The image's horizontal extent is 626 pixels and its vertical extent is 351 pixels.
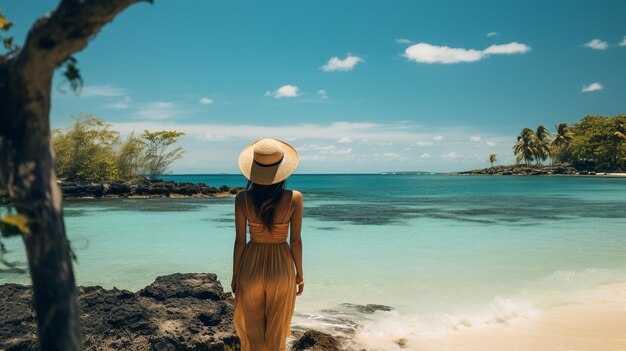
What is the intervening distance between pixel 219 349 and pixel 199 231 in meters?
10.9

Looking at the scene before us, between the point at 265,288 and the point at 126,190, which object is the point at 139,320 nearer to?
the point at 265,288

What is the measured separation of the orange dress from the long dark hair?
6cm

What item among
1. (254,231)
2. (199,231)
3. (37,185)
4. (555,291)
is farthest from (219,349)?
(199,231)

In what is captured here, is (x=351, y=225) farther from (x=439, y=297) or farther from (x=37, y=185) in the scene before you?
(x=37, y=185)

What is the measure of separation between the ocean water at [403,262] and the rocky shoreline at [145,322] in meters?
1.17

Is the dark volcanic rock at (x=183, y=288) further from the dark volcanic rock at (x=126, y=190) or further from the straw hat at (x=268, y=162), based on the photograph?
the dark volcanic rock at (x=126, y=190)

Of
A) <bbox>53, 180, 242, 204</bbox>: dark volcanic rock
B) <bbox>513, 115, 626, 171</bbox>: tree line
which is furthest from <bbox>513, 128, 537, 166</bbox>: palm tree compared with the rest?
<bbox>53, 180, 242, 204</bbox>: dark volcanic rock

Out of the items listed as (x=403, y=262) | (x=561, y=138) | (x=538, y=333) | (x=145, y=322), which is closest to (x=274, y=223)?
(x=145, y=322)

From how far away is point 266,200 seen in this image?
2.84 m

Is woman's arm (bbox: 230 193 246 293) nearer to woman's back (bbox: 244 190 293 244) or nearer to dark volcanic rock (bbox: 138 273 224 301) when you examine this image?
woman's back (bbox: 244 190 293 244)

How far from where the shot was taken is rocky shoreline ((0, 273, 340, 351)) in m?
3.88

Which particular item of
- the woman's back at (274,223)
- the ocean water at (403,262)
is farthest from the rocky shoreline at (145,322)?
the woman's back at (274,223)

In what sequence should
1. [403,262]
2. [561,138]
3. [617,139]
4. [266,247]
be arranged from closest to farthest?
[266,247], [403,262], [617,139], [561,138]

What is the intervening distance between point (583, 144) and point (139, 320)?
238 feet
